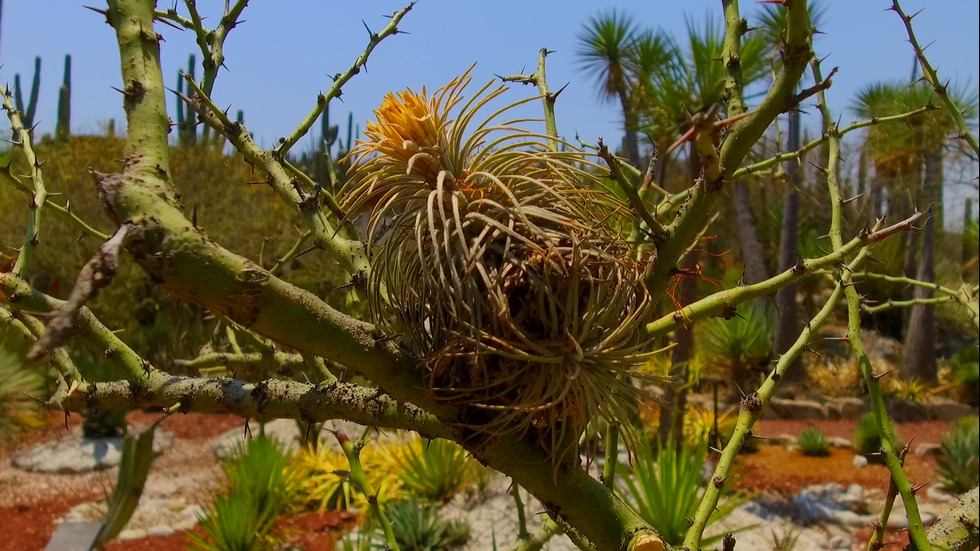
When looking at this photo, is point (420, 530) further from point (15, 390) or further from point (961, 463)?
point (961, 463)

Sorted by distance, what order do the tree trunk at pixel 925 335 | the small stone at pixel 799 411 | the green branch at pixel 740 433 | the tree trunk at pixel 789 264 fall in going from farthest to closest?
the tree trunk at pixel 925 335, the tree trunk at pixel 789 264, the small stone at pixel 799 411, the green branch at pixel 740 433

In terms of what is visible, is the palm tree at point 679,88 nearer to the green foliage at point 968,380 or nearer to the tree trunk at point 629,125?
the tree trunk at point 629,125

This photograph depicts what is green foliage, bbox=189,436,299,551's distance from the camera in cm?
527

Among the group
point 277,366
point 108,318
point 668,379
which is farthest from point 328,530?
point 108,318

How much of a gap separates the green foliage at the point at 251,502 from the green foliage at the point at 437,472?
0.98 m

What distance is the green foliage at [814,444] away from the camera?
28.2 feet

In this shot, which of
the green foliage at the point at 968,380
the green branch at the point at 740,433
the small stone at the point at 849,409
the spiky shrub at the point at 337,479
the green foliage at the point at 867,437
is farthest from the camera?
the green foliage at the point at 968,380

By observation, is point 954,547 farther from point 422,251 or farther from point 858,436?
point 858,436

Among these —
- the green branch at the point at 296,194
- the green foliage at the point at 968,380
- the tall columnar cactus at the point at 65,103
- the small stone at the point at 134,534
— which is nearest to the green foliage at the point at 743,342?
the green foliage at the point at 968,380

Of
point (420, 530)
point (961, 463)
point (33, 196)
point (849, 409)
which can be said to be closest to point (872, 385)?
point (33, 196)

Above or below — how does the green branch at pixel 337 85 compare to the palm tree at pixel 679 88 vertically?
below

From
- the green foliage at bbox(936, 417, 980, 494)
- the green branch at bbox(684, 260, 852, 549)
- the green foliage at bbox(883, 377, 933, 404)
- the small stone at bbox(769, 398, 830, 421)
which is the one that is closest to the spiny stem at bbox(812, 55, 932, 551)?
the green branch at bbox(684, 260, 852, 549)

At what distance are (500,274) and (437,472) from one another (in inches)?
233

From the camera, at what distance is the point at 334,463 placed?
23.6ft
